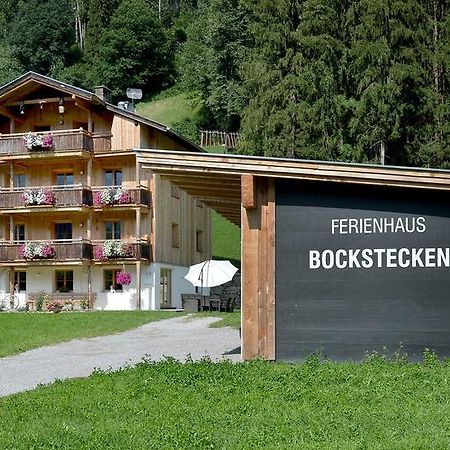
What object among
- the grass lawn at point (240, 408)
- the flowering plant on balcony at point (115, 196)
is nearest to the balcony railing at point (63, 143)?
the flowering plant on balcony at point (115, 196)

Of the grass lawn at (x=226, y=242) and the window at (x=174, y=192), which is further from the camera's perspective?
the grass lawn at (x=226, y=242)

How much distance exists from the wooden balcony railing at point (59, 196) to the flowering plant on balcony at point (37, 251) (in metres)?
1.60

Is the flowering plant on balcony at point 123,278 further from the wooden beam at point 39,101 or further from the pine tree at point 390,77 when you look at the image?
the pine tree at point 390,77

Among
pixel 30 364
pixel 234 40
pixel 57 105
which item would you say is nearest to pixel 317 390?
pixel 30 364

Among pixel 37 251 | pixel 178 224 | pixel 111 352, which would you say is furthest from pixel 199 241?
pixel 111 352

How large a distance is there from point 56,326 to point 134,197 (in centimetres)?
1065

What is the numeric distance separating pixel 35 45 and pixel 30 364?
263 ft

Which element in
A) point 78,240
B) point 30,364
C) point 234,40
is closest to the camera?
point 30,364

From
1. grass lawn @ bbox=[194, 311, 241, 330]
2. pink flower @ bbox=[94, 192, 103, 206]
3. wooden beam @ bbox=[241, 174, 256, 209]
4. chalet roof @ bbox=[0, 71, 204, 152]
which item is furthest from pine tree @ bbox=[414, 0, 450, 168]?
wooden beam @ bbox=[241, 174, 256, 209]

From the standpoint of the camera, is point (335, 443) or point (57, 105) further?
point (57, 105)

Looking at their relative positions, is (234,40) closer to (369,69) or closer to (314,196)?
(369,69)

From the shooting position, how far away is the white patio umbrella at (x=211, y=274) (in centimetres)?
2942

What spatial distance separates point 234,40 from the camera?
6700 cm

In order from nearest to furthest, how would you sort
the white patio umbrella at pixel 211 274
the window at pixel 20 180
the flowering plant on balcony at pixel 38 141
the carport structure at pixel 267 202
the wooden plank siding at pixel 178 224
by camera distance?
the carport structure at pixel 267 202 < the white patio umbrella at pixel 211 274 < the flowering plant on balcony at pixel 38 141 < the wooden plank siding at pixel 178 224 < the window at pixel 20 180
